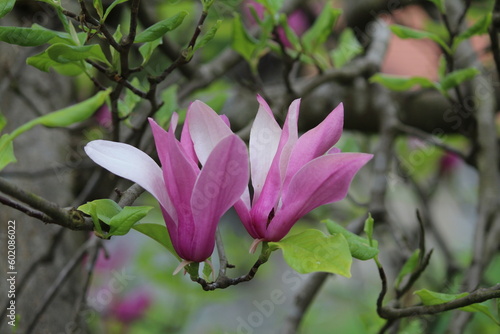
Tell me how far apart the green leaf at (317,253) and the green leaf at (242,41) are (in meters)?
0.37

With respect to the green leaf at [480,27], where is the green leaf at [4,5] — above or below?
above

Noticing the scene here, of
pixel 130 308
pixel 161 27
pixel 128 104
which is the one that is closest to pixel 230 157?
pixel 161 27

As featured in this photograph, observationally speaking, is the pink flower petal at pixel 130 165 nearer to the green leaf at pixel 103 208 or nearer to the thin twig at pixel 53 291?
the green leaf at pixel 103 208

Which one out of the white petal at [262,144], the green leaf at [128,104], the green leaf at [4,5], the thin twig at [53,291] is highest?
the green leaf at [4,5]

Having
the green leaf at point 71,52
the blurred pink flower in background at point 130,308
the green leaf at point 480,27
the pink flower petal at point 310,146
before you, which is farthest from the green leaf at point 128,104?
the blurred pink flower in background at point 130,308

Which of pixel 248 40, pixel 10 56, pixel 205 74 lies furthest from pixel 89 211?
pixel 10 56

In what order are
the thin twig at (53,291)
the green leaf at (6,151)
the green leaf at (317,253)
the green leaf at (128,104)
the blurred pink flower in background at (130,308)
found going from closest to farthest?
1. the green leaf at (317,253)
2. the green leaf at (6,151)
3. the green leaf at (128,104)
4. the thin twig at (53,291)
5. the blurred pink flower in background at (130,308)

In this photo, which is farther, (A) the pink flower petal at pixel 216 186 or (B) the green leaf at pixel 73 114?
(B) the green leaf at pixel 73 114

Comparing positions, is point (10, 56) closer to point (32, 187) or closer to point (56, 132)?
point (56, 132)

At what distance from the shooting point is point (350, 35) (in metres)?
1.01

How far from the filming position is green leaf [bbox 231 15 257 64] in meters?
0.70

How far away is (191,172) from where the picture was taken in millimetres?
381

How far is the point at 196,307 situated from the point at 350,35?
94cm

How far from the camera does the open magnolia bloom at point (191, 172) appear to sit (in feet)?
1.21
